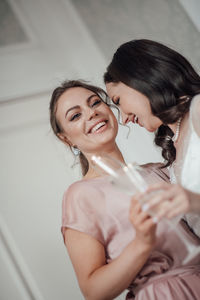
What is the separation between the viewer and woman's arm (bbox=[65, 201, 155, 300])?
1025mm

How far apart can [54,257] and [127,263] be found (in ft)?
2.75

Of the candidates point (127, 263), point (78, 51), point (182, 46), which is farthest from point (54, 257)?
point (182, 46)

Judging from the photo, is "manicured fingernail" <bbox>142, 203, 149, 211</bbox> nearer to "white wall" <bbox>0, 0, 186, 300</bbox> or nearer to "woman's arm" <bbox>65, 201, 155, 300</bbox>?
"woman's arm" <bbox>65, 201, 155, 300</bbox>

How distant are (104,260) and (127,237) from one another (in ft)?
0.38

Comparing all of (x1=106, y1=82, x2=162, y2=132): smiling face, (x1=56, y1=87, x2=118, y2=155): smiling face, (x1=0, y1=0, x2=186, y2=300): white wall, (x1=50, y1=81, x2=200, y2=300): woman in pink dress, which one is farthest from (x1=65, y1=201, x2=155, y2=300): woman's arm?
(x1=0, y1=0, x2=186, y2=300): white wall

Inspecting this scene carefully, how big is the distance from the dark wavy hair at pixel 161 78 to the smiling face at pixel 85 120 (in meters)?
0.17

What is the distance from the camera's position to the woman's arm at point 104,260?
1.03 m

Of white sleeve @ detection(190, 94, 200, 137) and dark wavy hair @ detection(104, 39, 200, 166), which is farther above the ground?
dark wavy hair @ detection(104, 39, 200, 166)

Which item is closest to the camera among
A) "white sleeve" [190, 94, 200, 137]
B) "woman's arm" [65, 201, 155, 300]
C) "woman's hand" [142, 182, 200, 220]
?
"woman's hand" [142, 182, 200, 220]

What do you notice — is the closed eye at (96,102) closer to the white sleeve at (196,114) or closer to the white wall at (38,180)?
the white sleeve at (196,114)

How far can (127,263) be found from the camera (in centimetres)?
113

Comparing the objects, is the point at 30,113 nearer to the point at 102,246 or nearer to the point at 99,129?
the point at 99,129

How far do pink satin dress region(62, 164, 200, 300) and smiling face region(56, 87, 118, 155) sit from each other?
165mm

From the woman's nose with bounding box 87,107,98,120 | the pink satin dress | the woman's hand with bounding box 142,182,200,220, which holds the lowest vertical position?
the pink satin dress
